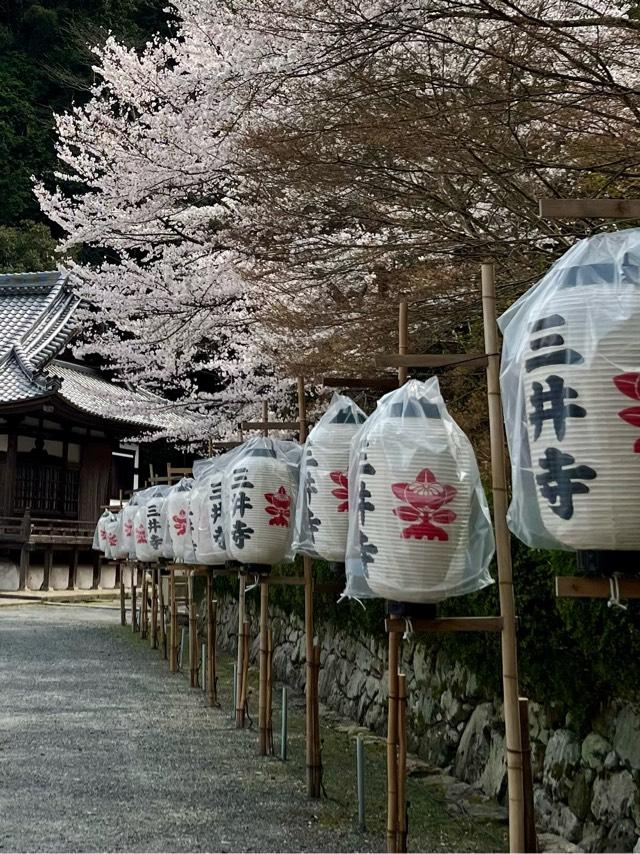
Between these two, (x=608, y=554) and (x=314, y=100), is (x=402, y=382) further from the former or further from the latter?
(x=314, y=100)

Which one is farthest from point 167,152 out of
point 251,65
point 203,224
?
point 251,65

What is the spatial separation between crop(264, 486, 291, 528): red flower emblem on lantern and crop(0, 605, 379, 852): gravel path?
178cm

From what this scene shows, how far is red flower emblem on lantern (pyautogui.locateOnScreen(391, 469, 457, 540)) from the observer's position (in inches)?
140

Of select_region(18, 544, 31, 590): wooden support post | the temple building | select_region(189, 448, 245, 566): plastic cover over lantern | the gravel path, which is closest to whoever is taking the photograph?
the gravel path

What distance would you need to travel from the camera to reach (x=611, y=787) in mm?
4305

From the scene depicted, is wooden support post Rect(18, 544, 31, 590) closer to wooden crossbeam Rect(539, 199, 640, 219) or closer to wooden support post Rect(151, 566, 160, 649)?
wooden support post Rect(151, 566, 160, 649)

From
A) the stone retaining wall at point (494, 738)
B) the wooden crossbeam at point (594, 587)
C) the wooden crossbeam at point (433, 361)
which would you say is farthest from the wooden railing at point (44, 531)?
the wooden crossbeam at point (594, 587)

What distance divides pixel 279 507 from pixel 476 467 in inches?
108

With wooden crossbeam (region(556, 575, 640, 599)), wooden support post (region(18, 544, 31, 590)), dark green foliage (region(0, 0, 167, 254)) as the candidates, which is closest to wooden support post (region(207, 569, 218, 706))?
wooden crossbeam (region(556, 575, 640, 599))

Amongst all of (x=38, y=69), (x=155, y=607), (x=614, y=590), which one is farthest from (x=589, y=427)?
(x=38, y=69)

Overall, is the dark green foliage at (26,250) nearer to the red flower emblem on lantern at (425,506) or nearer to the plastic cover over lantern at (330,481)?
the plastic cover over lantern at (330,481)

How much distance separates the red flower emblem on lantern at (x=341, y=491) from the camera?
4867 mm

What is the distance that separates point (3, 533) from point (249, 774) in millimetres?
17744

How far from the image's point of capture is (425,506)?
356cm
